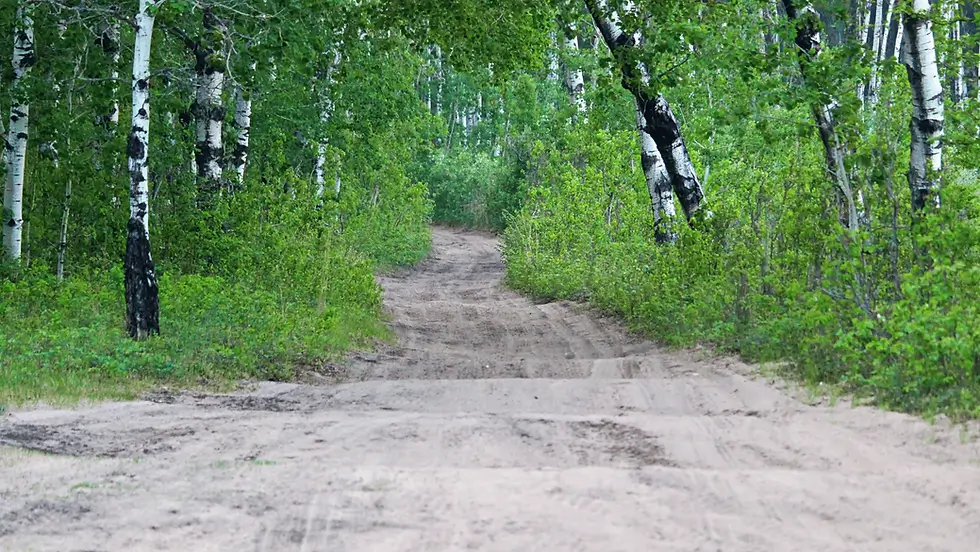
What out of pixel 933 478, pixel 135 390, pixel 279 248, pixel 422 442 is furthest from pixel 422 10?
pixel 933 478

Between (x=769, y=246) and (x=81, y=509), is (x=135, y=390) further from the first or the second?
(x=769, y=246)

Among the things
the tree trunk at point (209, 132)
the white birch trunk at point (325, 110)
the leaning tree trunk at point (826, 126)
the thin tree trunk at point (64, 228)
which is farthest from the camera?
the white birch trunk at point (325, 110)

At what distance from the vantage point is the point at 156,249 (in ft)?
65.2

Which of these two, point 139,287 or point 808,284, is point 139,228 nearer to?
point 139,287

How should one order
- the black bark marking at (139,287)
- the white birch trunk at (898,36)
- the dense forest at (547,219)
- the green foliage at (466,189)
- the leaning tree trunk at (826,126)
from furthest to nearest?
1. the green foliage at (466,189)
2. the black bark marking at (139,287)
3. the leaning tree trunk at (826,126)
4. the white birch trunk at (898,36)
5. the dense forest at (547,219)

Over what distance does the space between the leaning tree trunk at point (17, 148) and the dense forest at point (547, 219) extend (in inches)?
1.8

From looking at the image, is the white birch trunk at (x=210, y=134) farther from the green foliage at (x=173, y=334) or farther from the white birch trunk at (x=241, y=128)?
the green foliage at (x=173, y=334)

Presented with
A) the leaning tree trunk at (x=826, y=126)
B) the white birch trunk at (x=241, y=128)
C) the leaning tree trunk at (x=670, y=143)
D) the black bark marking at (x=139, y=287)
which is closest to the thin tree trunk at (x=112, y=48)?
the white birch trunk at (x=241, y=128)

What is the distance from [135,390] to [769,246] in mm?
8156

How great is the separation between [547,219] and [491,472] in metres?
22.7

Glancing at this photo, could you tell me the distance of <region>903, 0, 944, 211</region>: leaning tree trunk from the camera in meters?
12.2

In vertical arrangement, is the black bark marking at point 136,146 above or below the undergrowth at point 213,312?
above

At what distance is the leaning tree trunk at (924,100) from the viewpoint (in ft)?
40.0

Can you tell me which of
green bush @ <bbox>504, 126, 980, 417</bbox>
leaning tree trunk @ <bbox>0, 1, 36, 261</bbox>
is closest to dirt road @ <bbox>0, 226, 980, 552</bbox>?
green bush @ <bbox>504, 126, 980, 417</bbox>
